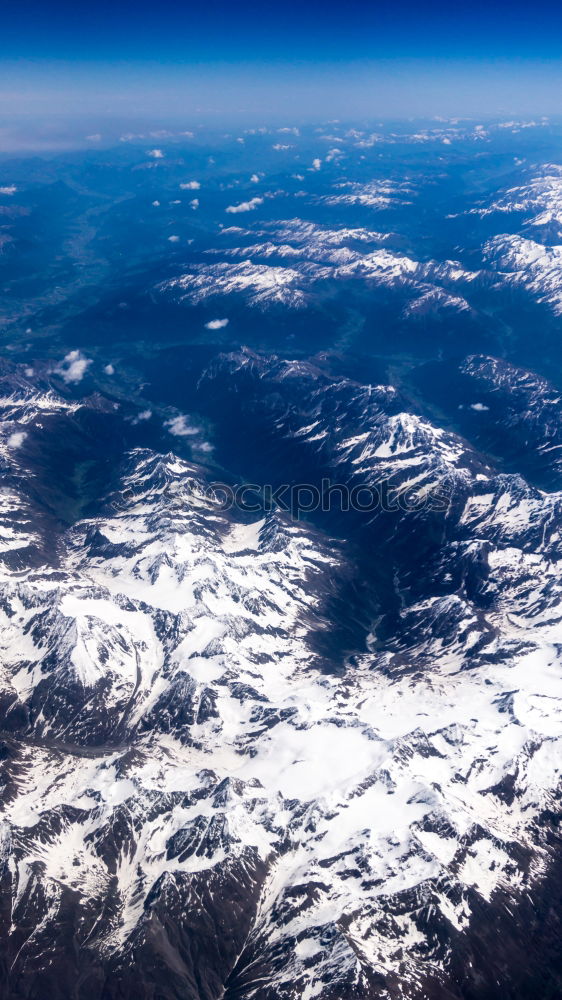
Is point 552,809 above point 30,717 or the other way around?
above

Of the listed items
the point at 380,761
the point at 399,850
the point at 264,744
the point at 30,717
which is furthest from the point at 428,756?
the point at 30,717

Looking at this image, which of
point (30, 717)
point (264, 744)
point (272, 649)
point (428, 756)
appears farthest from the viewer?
point (272, 649)

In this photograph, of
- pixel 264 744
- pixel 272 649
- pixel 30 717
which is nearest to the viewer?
pixel 264 744

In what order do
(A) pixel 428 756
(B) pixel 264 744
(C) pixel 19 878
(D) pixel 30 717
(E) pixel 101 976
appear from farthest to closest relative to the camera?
(D) pixel 30 717 → (B) pixel 264 744 → (A) pixel 428 756 → (C) pixel 19 878 → (E) pixel 101 976

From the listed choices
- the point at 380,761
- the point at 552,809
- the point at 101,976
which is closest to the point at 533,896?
the point at 552,809

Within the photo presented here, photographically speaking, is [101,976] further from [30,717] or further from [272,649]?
[272,649]

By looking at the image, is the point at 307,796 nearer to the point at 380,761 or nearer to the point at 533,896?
the point at 380,761

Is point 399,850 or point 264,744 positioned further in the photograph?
point 264,744

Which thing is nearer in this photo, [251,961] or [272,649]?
[251,961]

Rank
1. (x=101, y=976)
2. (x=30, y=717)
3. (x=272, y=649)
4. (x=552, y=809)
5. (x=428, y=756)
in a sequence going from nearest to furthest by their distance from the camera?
(x=101, y=976) → (x=552, y=809) → (x=428, y=756) → (x=30, y=717) → (x=272, y=649)
